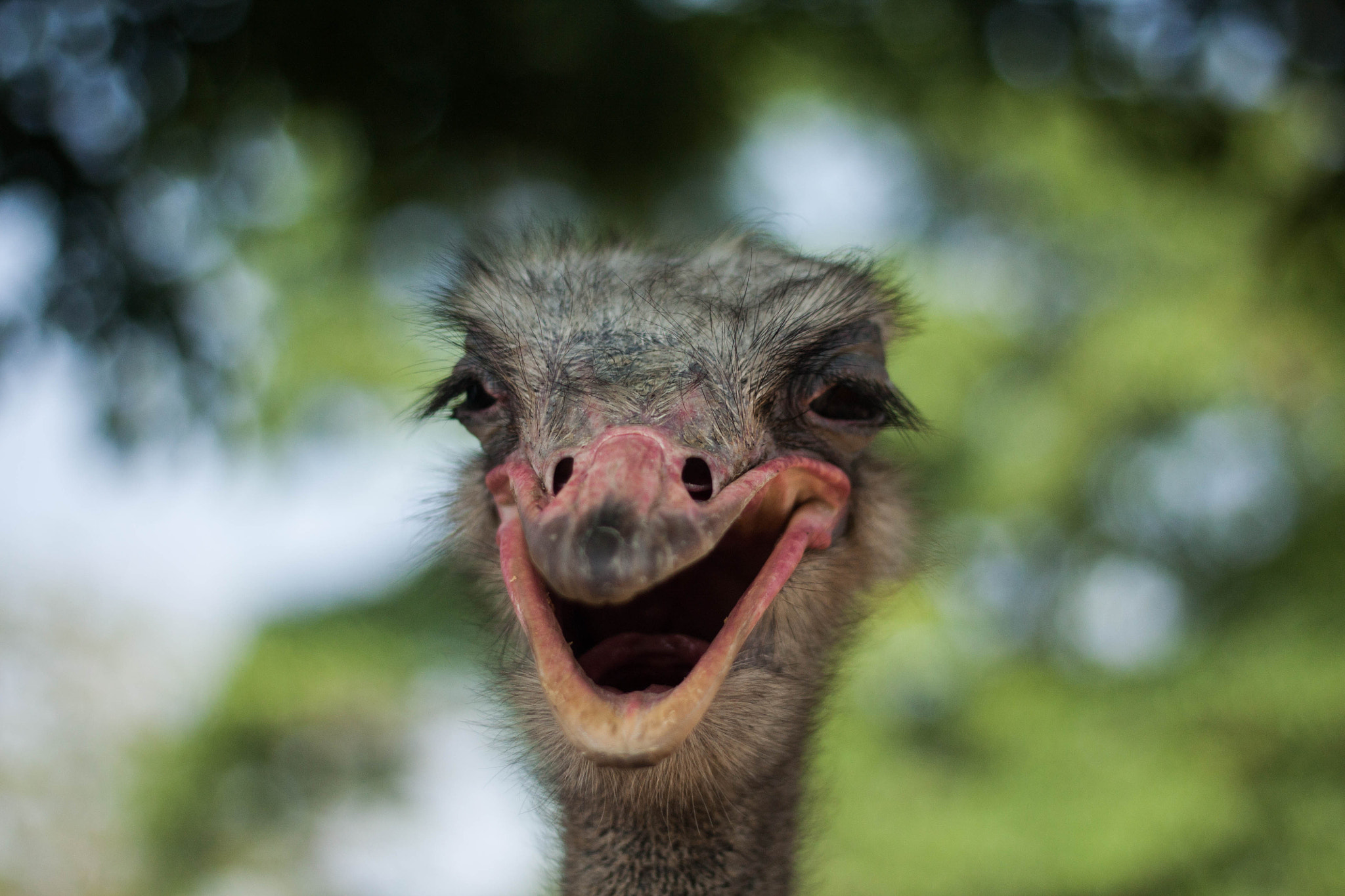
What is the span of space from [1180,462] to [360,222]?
4966 millimetres

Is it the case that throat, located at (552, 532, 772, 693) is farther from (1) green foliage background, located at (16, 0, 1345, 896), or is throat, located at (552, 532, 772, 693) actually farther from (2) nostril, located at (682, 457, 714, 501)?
(1) green foliage background, located at (16, 0, 1345, 896)

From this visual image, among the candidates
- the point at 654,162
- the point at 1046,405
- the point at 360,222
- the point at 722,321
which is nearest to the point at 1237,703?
the point at 1046,405

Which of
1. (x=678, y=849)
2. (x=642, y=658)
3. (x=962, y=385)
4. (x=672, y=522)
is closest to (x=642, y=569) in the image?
(x=672, y=522)

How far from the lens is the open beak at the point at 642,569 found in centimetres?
83

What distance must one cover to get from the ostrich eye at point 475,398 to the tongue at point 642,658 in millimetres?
397

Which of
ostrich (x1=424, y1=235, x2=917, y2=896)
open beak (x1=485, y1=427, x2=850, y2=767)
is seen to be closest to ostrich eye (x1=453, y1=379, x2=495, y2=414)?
ostrich (x1=424, y1=235, x2=917, y2=896)

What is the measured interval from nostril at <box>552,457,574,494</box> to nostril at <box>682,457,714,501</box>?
104mm

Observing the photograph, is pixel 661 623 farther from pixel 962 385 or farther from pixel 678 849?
pixel 962 385

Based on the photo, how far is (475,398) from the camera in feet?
4.50

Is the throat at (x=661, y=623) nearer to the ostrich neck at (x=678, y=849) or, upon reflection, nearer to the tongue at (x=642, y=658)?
the tongue at (x=642, y=658)

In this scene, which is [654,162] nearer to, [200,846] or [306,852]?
[200,846]

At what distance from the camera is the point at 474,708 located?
5.16ft

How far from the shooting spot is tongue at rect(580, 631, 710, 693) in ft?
3.54

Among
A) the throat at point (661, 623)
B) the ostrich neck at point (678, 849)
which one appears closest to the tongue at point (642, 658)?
the throat at point (661, 623)
